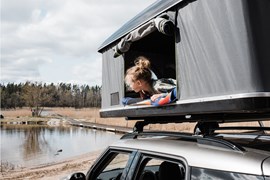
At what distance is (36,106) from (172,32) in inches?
3256

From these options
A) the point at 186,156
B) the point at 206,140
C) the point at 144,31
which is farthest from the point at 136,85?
the point at 186,156

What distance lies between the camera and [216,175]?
6.68 feet

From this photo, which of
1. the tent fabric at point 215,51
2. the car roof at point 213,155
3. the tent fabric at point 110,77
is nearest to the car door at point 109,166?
the car roof at point 213,155

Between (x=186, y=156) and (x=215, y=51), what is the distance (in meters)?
0.85

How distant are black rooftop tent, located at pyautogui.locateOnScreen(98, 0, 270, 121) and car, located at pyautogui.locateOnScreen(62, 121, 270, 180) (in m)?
0.21

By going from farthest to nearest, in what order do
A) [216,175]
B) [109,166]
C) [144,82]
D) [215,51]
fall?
[144,82], [109,166], [215,51], [216,175]

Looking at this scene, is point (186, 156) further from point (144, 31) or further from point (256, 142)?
point (144, 31)

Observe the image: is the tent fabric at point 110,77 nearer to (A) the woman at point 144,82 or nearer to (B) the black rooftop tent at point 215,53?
(A) the woman at point 144,82

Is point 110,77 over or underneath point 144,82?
over

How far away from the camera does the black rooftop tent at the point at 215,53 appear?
→ 94.3 inches

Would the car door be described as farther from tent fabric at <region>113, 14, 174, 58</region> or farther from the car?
tent fabric at <region>113, 14, 174, 58</region>

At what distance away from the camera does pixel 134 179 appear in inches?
115

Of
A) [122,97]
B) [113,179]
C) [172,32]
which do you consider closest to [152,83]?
[122,97]

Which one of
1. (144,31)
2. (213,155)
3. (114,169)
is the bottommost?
(114,169)
